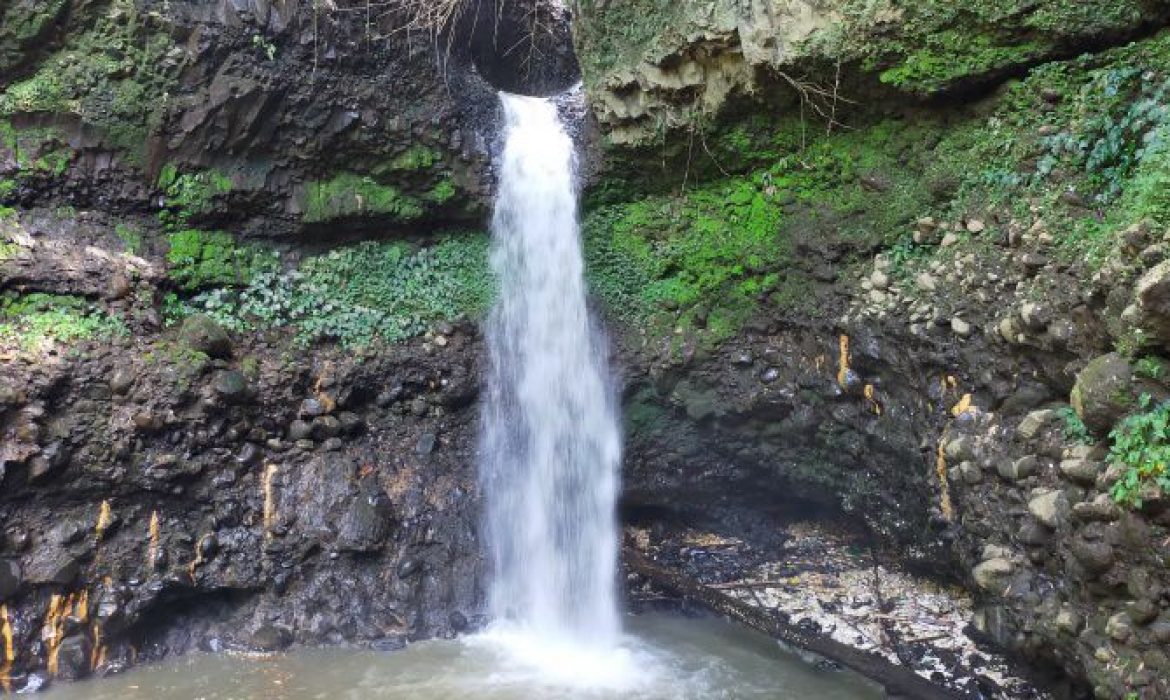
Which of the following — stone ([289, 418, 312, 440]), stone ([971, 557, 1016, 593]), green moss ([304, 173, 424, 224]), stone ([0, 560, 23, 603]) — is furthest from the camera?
green moss ([304, 173, 424, 224])

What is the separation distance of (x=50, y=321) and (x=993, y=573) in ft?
24.3

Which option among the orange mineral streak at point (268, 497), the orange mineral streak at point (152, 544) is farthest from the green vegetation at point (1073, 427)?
the orange mineral streak at point (152, 544)

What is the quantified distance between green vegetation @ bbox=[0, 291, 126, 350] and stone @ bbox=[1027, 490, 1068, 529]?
7.05 metres

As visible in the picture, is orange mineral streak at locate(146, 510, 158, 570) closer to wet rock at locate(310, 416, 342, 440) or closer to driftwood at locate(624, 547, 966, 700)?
wet rock at locate(310, 416, 342, 440)

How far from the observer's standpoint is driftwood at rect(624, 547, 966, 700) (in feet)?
17.0

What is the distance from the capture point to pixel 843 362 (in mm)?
6113

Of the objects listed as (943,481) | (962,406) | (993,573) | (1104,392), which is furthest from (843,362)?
(1104,392)

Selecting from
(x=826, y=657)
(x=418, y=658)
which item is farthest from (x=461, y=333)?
(x=826, y=657)

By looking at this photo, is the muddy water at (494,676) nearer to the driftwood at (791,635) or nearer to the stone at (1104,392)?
the driftwood at (791,635)

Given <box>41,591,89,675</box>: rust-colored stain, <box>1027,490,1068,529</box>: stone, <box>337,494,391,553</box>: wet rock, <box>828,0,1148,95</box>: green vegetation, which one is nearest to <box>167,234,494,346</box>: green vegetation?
<box>337,494,391,553</box>: wet rock

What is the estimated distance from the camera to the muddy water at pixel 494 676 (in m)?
5.36

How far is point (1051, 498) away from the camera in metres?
4.19

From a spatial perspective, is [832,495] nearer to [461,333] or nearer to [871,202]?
[871,202]

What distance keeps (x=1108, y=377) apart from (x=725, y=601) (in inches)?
151
